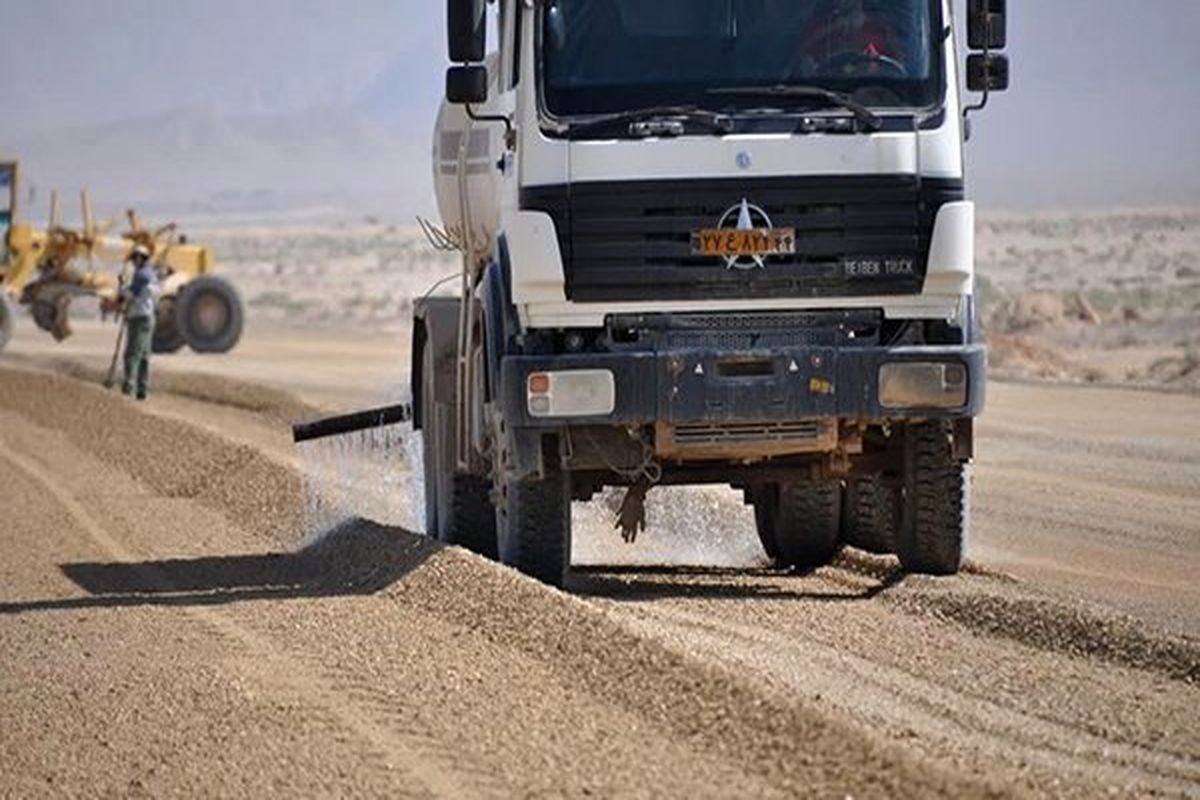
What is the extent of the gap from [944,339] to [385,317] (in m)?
49.2

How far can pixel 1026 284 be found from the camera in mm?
64438

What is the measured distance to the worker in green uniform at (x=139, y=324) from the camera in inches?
1190

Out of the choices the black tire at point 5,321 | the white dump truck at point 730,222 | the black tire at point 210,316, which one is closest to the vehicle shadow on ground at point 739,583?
the white dump truck at point 730,222

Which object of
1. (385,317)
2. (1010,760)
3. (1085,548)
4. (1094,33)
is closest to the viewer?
(1010,760)

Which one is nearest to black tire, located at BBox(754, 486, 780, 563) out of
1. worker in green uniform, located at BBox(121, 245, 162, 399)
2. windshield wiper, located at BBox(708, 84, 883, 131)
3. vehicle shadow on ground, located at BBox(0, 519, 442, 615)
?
vehicle shadow on ground, located at BBox(0, 519, 442, 615)

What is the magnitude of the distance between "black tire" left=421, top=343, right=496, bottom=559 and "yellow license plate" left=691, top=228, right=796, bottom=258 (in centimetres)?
274

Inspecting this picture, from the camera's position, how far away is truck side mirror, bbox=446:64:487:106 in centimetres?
1305

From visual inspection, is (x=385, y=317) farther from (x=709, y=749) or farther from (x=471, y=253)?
Result: (x=709, y=749)

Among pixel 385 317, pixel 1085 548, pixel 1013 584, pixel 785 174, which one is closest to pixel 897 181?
pixel 785 174

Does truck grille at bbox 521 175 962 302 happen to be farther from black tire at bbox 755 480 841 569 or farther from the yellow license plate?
black tire at bbox 755 480 841 569

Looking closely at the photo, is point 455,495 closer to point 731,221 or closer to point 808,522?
point 808,522

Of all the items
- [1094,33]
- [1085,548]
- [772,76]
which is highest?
[1094,33]

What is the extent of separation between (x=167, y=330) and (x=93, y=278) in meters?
1.36

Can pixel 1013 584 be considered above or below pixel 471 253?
below
